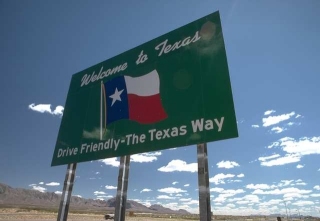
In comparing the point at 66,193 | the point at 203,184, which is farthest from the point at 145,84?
the point at 66,193

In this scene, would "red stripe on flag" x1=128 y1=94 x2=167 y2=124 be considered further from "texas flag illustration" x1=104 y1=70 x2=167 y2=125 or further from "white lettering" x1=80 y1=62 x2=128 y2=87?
"white lettering" x1=80 y1=62 x2=128 y2=87

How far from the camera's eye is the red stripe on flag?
5953 millimetres

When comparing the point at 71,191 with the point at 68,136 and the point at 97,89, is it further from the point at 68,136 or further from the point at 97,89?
the point at 97,89

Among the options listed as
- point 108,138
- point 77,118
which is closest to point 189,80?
point 108,138

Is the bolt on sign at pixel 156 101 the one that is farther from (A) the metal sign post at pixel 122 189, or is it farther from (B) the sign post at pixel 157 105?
(A) the metal sign post at pixel 122 189

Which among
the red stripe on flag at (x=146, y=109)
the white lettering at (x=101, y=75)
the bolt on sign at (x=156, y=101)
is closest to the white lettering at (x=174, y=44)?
the bolt on sign at (x=156, y=101)

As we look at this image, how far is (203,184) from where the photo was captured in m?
4.67

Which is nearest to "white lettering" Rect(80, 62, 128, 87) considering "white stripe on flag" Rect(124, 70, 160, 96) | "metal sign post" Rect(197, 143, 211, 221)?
"white stripe on flag" Rect(124, 70, 160, 96)

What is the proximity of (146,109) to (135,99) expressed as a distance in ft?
1.70

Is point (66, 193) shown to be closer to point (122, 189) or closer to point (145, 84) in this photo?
point (122, 189)

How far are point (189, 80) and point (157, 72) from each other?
1.01 metres

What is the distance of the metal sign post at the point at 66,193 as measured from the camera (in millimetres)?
6887

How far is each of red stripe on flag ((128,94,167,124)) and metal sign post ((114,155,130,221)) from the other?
1015 millimetres

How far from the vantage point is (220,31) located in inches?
232
